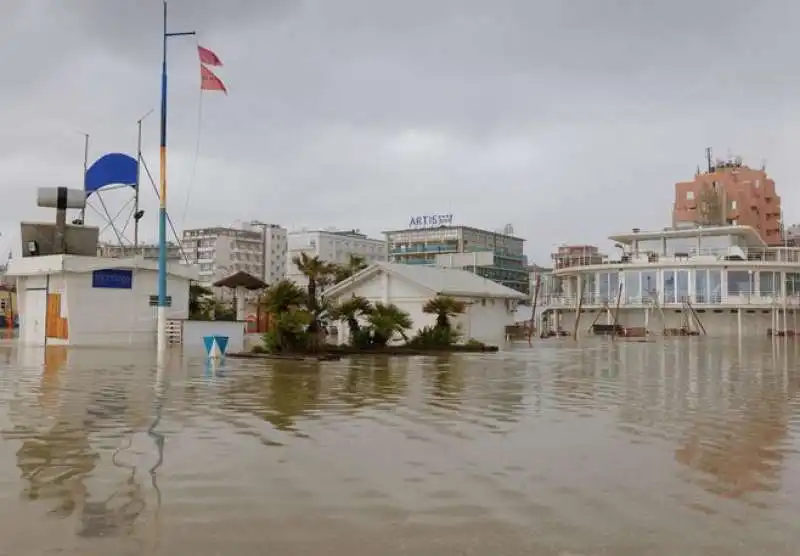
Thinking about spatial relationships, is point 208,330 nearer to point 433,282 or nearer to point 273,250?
point 433,282

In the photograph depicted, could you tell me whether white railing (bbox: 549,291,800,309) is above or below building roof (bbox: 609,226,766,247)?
below

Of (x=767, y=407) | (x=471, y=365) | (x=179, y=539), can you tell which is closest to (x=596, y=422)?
(x=767, y=407)

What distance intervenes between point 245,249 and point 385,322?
136 m

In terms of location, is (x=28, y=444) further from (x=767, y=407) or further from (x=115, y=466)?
(x=767, y=407)

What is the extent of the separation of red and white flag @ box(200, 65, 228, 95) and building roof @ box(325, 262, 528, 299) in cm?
1626

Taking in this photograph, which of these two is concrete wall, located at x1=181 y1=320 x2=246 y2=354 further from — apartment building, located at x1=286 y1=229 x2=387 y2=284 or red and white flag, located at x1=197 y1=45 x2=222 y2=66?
apartment building, located at x1=286 y1=229 x2=387 y2=284

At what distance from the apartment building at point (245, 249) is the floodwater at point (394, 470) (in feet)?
471

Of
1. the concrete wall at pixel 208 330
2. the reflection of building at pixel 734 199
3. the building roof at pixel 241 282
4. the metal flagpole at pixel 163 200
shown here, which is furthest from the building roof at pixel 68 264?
the reflection of building at pixel 734 199

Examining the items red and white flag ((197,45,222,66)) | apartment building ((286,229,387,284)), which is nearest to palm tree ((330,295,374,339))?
red and white flag ((197,45,222,66))

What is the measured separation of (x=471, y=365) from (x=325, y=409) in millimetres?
9991

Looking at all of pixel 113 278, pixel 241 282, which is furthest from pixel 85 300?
pixel 241 282

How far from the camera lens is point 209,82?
24297mm

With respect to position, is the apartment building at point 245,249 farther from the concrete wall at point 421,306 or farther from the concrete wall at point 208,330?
the concrete wall at point 208,330

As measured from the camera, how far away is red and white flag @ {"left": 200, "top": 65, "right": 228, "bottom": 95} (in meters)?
24.2
